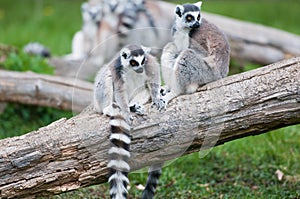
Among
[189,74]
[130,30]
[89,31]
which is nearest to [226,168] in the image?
[189,74]

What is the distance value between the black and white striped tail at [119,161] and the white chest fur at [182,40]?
0.99 metres

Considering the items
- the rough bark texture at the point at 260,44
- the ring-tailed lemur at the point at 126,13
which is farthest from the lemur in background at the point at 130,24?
the rough bark texture at the point at 260,44

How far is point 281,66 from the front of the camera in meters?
3.77

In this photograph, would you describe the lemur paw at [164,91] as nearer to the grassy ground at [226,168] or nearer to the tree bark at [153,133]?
the tree bark at [153,133]

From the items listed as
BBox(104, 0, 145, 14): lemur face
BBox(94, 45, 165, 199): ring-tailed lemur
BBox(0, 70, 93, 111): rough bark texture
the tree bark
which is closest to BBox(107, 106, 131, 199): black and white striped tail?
BBox(94, 45, 165, 199): ring-tailed lemur

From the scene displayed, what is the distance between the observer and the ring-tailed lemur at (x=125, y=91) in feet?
11.7

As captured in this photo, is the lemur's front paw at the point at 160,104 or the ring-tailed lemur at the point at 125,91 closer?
the ring-tailed lemur at the point at 125,91

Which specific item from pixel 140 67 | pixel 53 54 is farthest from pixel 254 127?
pixel 53 54

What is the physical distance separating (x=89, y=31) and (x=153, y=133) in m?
5.65

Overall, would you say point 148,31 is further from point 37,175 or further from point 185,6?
point 37,175

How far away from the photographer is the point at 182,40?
14.3 feet

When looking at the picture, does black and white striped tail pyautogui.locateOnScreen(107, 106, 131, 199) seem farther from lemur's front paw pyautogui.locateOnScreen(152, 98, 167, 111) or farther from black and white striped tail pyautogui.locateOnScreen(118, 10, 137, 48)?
black and white striped tail pyautogui.locateOnScreen(118, 10, 137, 48)

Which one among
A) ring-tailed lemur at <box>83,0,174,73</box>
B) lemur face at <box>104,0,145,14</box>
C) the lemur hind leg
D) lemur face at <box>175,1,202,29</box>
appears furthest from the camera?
lemur face at <box>104,0,145,14</box>

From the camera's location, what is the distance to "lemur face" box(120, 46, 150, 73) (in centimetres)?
386
